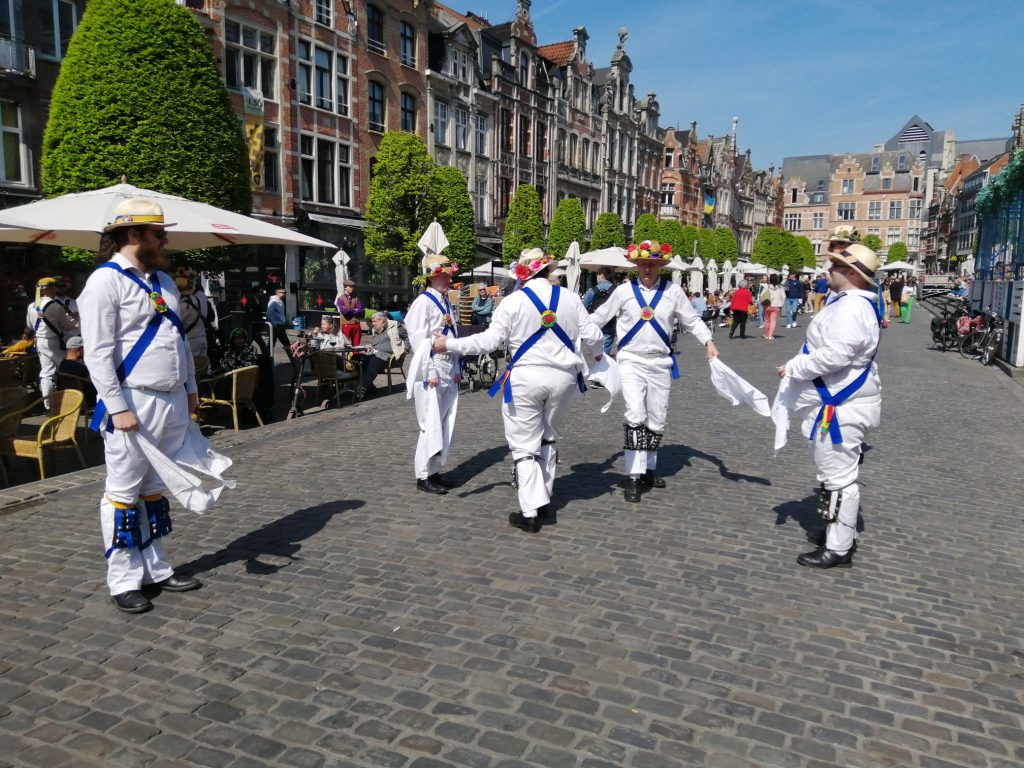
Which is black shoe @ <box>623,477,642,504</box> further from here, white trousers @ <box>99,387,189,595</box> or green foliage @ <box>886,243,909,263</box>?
green foliage @ <box>886,243,909,263</box>

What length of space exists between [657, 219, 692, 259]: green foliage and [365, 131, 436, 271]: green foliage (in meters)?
25.9

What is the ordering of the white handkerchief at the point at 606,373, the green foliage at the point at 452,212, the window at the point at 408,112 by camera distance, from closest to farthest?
the white handkerchief at the point at 606,373
the green foliage at the point at 452,212
the window at the point at 408,112

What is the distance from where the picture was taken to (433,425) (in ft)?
20.0

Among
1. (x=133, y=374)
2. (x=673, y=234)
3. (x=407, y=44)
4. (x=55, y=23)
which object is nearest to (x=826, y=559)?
(x=133, y=374)

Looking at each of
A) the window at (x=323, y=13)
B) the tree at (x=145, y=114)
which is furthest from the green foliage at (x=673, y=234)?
the tree at (x=145, y=114)

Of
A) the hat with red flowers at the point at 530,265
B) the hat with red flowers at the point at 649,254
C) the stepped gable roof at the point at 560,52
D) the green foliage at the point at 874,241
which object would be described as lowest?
the hat with red flowers at the point at 530,265

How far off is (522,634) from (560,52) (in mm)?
47430

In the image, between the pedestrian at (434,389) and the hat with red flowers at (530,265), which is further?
the pedestrian at (434,389)

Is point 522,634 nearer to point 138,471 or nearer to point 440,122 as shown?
point 138,471

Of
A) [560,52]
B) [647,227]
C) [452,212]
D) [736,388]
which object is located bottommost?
[736,388]

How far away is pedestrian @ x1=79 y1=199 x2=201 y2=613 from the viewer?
3.67 metres

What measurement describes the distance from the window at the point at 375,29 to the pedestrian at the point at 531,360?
2794 centimetres

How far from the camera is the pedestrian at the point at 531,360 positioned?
5.10 m

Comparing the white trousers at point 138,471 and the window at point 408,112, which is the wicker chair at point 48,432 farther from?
the window at point 408,112
